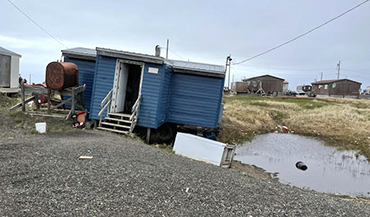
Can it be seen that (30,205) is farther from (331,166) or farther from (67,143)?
(331,166)

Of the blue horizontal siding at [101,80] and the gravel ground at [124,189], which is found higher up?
the blue horizontal siding at [101,80]

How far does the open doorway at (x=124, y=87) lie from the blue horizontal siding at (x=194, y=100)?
84.0 inches

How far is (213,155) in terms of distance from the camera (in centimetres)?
982

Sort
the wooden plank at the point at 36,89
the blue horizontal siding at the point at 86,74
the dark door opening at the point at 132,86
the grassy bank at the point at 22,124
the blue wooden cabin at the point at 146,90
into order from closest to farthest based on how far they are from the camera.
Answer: the grassy bank at the point at 22,124 < the blue wooden cabin at the point at 146,90 < the wooden plank at the point at 36,89 < the blue horizontal siding at the point at 86,74 < the dark door opening at the point at 132,86

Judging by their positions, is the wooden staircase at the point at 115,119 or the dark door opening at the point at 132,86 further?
the dark door opening at the point at 132,86

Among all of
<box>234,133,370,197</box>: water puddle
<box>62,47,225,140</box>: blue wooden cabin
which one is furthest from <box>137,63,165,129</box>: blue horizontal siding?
<box>234,133,370,197</box>: water puddle

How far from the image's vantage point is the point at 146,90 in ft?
38.2

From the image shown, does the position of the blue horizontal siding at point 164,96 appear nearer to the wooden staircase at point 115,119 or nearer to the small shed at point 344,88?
the wooden staircase at point 115,119

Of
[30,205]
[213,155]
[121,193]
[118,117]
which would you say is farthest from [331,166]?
[30,205]

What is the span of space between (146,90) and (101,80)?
6.44ft

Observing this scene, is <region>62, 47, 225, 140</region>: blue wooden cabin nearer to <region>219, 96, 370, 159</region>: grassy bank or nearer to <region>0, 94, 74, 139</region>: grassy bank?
<region>0, 94, 74, 139</region>: grassy bank

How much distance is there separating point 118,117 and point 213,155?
4.77m

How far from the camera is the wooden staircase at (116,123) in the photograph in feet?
36.1

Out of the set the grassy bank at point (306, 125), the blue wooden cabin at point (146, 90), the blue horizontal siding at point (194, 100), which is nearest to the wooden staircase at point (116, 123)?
the blue wooden cabin at point (146, 90)
